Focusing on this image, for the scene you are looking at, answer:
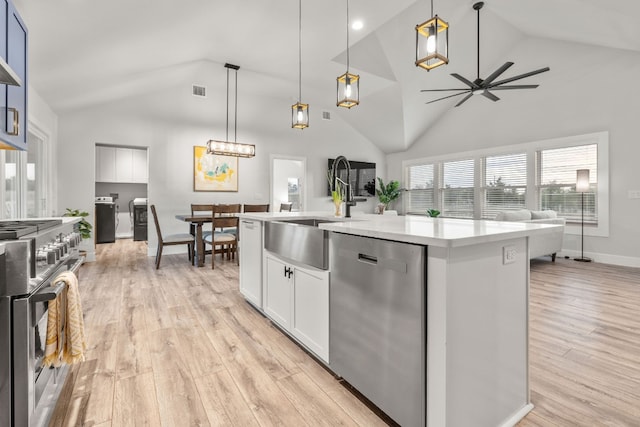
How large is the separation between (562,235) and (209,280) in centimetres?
559

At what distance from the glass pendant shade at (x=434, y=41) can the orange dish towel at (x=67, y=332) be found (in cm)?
244

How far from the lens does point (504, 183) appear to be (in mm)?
6438

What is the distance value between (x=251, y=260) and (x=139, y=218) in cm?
594

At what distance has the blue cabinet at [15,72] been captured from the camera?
1543 mm

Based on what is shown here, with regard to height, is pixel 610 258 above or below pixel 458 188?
below

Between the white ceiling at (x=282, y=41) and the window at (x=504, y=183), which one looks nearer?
the white ceiling at (x=282, y=41)

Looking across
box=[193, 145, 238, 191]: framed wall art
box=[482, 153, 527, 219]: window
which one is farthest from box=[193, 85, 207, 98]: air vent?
box=[482, 153, 527, 219]: window

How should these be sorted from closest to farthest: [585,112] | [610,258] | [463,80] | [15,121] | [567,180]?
1. [15,121]
2. [463,80]
3. [610,258]
4. [585,112]
5. [567,180]

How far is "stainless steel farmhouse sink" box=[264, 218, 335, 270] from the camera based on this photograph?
1.79 m

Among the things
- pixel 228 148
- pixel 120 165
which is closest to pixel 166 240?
pixel 228 148

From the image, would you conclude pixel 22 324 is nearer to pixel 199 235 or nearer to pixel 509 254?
pixel 509 254

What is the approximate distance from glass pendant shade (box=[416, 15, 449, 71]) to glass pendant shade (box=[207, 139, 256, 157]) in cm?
348

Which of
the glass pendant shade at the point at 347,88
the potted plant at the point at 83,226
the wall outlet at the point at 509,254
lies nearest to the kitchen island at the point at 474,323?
the wall outlet at the point at 509,254

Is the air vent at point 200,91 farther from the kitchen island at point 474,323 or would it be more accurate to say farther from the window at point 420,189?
the kitchen island at point 474,323
